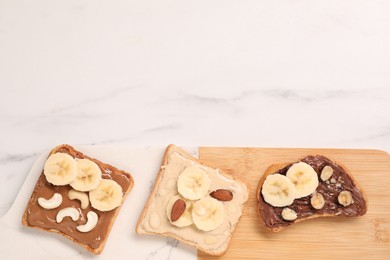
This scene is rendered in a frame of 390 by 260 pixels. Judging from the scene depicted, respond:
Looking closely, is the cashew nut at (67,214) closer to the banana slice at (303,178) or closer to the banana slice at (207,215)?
the banana slice at (207,215)

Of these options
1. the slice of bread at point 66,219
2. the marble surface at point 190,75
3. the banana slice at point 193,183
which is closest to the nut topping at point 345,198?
the marble surface at point 190,75

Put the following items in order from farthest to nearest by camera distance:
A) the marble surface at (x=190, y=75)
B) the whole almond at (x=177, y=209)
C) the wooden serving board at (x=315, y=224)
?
1. the marble surface at (x=190, y=75)
2. the wooden serving board at (x=315, y=224)
3. the whole almond at (x=177, y=209)

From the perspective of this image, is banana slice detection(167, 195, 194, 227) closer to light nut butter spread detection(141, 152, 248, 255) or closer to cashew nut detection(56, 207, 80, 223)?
light nut butter spread detection(141, 152, 248, 255)

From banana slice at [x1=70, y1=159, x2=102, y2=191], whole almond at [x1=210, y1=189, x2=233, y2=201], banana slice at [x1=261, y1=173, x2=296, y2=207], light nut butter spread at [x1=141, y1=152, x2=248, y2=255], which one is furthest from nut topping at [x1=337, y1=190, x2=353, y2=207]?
banana slice at [x1=70, y1=159, x2=102, y2=191]

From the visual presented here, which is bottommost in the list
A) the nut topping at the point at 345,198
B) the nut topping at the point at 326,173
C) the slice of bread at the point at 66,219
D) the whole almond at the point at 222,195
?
the slice of bread at the point at 66,219

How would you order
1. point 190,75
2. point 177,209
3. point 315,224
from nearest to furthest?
point 177,209 → point 315,224 → point 190,75

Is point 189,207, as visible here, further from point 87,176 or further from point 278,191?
point 87,176

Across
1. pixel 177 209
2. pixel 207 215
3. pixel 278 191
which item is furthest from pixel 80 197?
pixel 278 191
